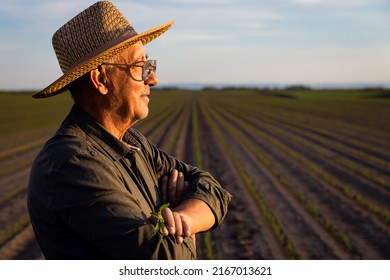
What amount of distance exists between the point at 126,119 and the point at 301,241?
18.3 ft

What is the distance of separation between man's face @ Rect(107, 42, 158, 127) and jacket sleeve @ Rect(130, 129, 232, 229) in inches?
8.8

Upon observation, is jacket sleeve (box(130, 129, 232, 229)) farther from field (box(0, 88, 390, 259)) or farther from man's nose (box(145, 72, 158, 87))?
field (box(0, 88, 390, 259))

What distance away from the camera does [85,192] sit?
153 cm

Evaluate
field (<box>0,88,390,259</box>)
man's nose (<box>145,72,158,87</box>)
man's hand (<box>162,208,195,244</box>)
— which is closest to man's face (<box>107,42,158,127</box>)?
man's nose (<box>145,72,158,87</box>)

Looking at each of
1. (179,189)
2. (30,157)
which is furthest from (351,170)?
(179,189)

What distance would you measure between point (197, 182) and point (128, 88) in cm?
50

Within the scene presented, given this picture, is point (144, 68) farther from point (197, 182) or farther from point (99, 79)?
point (197, 182)

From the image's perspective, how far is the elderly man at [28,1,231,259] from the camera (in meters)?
1.52

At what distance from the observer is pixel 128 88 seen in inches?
78.3

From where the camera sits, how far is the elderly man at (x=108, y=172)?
152cm

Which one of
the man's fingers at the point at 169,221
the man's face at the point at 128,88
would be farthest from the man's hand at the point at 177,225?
the man's face at the point at 128,88

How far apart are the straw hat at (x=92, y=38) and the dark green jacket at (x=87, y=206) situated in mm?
205

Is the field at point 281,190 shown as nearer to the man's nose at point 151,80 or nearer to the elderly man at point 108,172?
the elderly man at point 108,172
